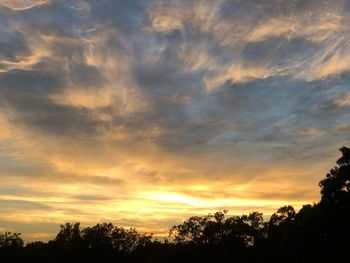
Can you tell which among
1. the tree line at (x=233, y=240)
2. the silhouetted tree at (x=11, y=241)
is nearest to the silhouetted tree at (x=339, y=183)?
the tree line at (x=233, y=240)

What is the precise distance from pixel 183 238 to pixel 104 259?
1890cm

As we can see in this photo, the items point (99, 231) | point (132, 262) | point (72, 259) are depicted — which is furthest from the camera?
point (99, 231)

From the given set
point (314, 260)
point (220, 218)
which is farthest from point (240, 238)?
point (314, 260)

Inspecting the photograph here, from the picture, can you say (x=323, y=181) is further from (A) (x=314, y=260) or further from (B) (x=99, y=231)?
(B) (x=99, y=231)

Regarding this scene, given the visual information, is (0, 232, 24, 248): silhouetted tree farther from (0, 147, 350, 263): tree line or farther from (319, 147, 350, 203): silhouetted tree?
(319, 147, 350, 203): silhouetted tree

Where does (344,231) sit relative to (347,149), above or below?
below

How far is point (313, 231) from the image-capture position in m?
54.2

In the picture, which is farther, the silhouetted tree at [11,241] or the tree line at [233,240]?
the silhouetted tree at [11,241]

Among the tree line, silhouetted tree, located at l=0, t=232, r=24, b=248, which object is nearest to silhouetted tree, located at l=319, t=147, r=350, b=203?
the tree line

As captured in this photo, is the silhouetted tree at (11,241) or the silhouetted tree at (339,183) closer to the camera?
the silhouetted tree at (339,183)

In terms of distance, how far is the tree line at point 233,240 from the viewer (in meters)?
51.1

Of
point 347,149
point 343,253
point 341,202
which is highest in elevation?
point 347,149

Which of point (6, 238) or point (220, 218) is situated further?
point (6, 238)

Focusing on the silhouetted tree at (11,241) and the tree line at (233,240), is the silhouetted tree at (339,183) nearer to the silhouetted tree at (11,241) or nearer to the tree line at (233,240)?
the tree line at (233,240)
